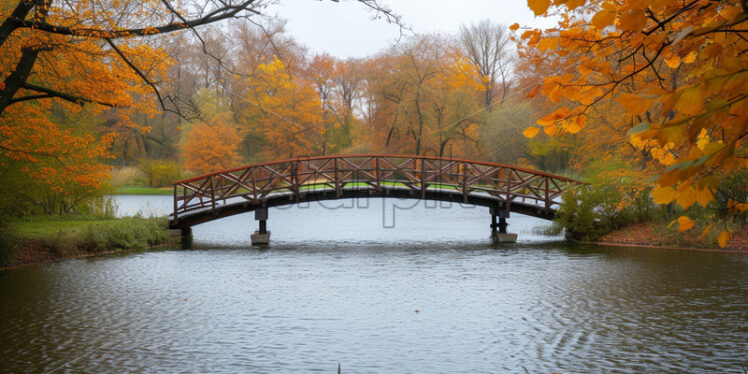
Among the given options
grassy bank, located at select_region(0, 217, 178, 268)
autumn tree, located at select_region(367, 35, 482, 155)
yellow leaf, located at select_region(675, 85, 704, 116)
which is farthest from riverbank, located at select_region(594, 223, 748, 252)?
autumn tree, located at select_region(367, 35, 482, 155)

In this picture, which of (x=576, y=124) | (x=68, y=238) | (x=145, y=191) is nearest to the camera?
(x=576, y=124)

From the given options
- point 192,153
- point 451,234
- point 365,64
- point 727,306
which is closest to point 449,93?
point 365,64

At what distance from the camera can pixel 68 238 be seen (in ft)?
51.9

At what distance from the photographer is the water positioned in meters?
7.08

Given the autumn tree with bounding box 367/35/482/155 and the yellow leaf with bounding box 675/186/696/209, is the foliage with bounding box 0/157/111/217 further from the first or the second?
the autumn tree with bounding box 367/35/482/155

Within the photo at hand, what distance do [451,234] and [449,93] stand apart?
27.9m

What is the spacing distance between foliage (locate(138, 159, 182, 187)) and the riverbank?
3700cm

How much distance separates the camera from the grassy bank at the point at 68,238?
47.4 feet

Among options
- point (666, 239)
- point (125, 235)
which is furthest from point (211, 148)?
point (666, 239)

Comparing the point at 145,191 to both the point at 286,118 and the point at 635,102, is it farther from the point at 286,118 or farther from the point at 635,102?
the point at 635,102

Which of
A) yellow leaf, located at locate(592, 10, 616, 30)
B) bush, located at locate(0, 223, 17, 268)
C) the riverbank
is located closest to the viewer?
yellow leaf, located at locate(592, 10, 616, 30)

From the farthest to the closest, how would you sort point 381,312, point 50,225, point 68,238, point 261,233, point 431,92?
point 431,92 → point 261,233 → point 50,225 → point 68,238 → point 381,312

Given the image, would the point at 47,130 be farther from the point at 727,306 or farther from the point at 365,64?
the point at 365,64

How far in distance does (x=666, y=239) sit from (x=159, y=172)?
130ft
